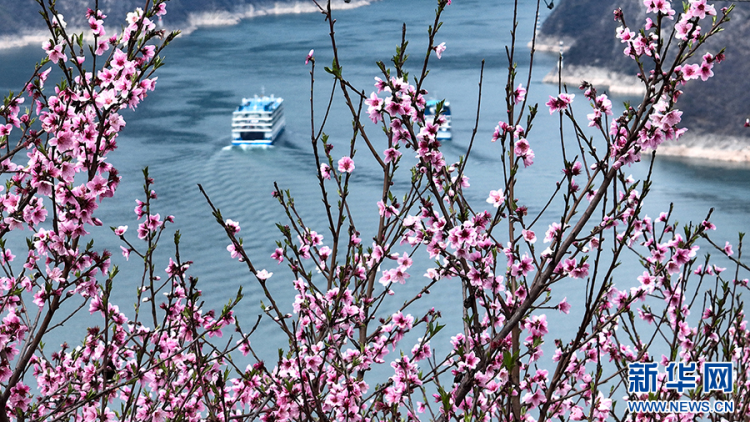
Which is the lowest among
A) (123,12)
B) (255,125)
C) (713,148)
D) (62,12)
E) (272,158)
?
(713,148)

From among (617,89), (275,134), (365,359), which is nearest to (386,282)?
(365,359)

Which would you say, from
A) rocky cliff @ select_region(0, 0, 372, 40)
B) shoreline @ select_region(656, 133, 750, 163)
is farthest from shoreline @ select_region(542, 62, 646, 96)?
rocky cliff @ select_region(0, 0, 372, 40)

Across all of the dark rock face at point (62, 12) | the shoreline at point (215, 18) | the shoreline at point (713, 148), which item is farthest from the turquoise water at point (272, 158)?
the dark rock face at point (62, 12)

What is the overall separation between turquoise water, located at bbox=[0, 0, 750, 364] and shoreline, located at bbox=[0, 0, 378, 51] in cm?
197

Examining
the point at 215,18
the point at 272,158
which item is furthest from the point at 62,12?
the point at 272,158

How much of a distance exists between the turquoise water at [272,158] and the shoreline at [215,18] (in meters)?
1.97

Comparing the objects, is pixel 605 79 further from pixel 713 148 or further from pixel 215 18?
pixel 215 18

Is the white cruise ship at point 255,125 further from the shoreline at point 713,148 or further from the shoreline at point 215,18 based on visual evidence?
the shoreline at point 215,18

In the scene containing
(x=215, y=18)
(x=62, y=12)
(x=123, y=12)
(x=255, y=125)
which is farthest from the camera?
(x=215, y=18)

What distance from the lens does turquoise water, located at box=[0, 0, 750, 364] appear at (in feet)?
86.1

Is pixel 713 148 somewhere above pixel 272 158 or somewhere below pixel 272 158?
below

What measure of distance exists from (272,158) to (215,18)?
45.1 meters

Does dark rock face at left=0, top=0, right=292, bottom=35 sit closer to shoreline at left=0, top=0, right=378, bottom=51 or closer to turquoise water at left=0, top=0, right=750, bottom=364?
shoreline at left=0, top=0, right=378, bottom=51

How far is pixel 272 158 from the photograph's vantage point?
35.1 meters
